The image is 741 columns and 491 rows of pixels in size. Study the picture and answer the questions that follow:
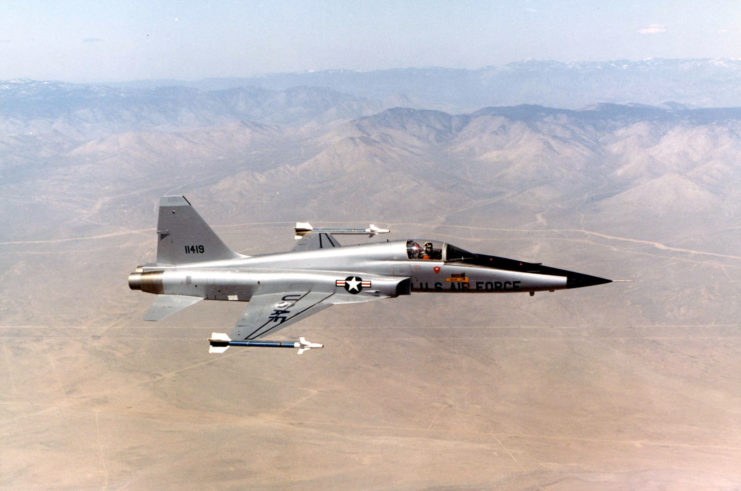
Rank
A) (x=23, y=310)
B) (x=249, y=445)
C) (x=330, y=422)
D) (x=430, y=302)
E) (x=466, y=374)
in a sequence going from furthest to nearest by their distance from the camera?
(x=430, y=302) < (x=23, y=310) < (x=466, y=374) < (x=330, y=422) < (x=249, y=445)

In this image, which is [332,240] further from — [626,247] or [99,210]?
[99,210]

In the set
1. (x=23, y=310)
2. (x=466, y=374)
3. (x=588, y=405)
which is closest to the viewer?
(x=588, y=405)

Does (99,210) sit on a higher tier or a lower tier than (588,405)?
higher

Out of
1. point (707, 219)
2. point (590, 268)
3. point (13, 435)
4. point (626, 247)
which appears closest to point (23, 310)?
point (13, 435)

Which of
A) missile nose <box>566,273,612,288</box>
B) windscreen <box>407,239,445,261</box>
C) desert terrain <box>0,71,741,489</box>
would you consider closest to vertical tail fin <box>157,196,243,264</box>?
windscreen <box>407,239,445,261</box>

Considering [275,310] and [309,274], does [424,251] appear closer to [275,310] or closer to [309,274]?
[309,274]

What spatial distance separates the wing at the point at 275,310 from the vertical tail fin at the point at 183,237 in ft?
11.5

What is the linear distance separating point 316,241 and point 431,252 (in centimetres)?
786

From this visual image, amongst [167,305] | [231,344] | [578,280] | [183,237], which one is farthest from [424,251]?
[167,305]

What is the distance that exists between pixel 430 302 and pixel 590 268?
44453 mm

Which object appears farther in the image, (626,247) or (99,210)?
(99,210)

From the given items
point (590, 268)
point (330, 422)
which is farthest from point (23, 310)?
point (590, 268)

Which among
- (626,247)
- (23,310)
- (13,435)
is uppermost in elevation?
(626,247)

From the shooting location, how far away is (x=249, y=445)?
69562 mm
